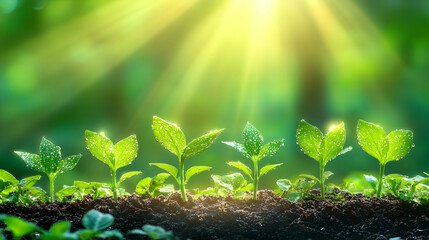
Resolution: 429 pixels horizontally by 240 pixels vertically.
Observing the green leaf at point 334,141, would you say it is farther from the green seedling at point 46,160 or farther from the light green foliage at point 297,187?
the green seedling at point 46,160

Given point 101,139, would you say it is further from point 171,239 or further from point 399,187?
point 399,187

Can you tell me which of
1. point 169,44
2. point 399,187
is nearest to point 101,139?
point 399,187

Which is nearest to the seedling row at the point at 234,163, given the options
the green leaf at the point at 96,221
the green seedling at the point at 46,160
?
the green seedling at the point at 46,160

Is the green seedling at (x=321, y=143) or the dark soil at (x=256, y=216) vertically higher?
the green seedling at (x=321, y=143)

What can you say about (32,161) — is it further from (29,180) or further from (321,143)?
(321,143)

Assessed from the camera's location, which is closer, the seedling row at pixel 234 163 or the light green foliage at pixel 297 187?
the seedling row at pixel 234 163

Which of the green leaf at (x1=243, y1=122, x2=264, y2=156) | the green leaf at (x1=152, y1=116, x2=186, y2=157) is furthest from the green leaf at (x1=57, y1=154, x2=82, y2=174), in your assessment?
the green leaf at (x1=243, y1=122, x2=264, y2=156)

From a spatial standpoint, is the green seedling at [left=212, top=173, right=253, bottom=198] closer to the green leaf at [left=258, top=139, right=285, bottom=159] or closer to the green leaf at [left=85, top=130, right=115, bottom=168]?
the green leaf at [left=258, top=139, right=285, bottom=159]
